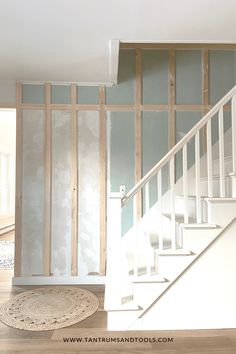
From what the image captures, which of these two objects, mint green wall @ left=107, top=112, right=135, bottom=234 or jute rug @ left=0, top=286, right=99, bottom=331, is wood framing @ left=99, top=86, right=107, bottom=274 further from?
jute rug @ left=0, top=286, right=99, bottom=331

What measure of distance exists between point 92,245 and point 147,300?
1363 mm

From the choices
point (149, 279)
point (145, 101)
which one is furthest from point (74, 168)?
point (149, 279)

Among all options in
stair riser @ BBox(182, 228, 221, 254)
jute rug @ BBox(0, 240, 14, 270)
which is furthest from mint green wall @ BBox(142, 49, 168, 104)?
jute rug @ BBox(0, 240, 14, 270)

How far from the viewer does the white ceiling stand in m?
1.98

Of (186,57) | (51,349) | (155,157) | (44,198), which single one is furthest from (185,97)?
(51,349)

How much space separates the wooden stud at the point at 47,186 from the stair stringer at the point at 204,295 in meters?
1.63

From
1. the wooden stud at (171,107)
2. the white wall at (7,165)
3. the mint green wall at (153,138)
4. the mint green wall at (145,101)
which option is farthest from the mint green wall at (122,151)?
the white wall at (7,165)

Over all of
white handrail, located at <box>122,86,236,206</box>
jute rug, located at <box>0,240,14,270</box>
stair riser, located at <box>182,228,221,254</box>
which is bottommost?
jute rug, located at <box>0,240,14,270</box>

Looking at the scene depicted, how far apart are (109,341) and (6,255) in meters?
3.14

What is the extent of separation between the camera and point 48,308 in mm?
2619

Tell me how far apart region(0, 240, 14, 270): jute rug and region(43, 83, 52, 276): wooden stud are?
949 mm

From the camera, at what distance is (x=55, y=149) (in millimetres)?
3441

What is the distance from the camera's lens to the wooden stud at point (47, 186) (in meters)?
3.36

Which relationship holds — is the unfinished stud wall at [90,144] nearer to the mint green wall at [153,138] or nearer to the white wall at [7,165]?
the mint green wall at [153,138]
